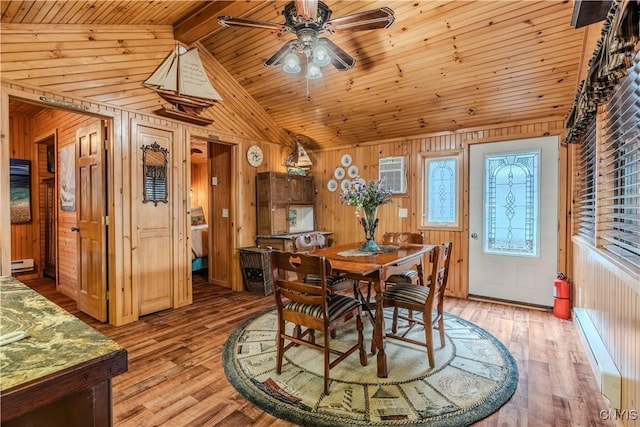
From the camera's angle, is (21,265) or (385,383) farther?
(21,265)

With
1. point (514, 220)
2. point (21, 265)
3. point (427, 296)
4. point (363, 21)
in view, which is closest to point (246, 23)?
point (363, 21)

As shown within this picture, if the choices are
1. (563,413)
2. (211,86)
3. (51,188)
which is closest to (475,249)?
(563,413)

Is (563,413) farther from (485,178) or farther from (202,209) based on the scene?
(202,209)

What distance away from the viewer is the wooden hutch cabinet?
4.75m

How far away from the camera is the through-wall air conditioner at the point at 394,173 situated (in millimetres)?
4691

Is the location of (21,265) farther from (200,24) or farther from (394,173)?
(394,173)

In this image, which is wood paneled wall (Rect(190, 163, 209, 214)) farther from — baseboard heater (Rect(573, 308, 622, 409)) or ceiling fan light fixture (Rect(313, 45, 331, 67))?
baseboard heater (Rect(573, 308, 622, 409))

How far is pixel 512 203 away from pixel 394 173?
5.26 feet

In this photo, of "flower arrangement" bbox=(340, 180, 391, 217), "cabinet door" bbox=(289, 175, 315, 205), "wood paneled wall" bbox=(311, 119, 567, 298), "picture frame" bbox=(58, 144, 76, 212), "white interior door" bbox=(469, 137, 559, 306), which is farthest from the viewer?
"cabinet door" bbox=(289, 175, 315, 205)

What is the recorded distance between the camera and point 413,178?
463 cm

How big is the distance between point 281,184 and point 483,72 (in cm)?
302

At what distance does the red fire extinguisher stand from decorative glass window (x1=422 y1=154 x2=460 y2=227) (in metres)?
1.30

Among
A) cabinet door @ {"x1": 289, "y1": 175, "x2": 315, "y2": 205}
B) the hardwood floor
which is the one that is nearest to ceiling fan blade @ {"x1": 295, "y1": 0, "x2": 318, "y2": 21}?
the hardwood floor

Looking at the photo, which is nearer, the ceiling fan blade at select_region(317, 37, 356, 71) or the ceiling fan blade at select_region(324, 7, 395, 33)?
the ceiling fan blade at select_region(324, 7, 395, 33)
